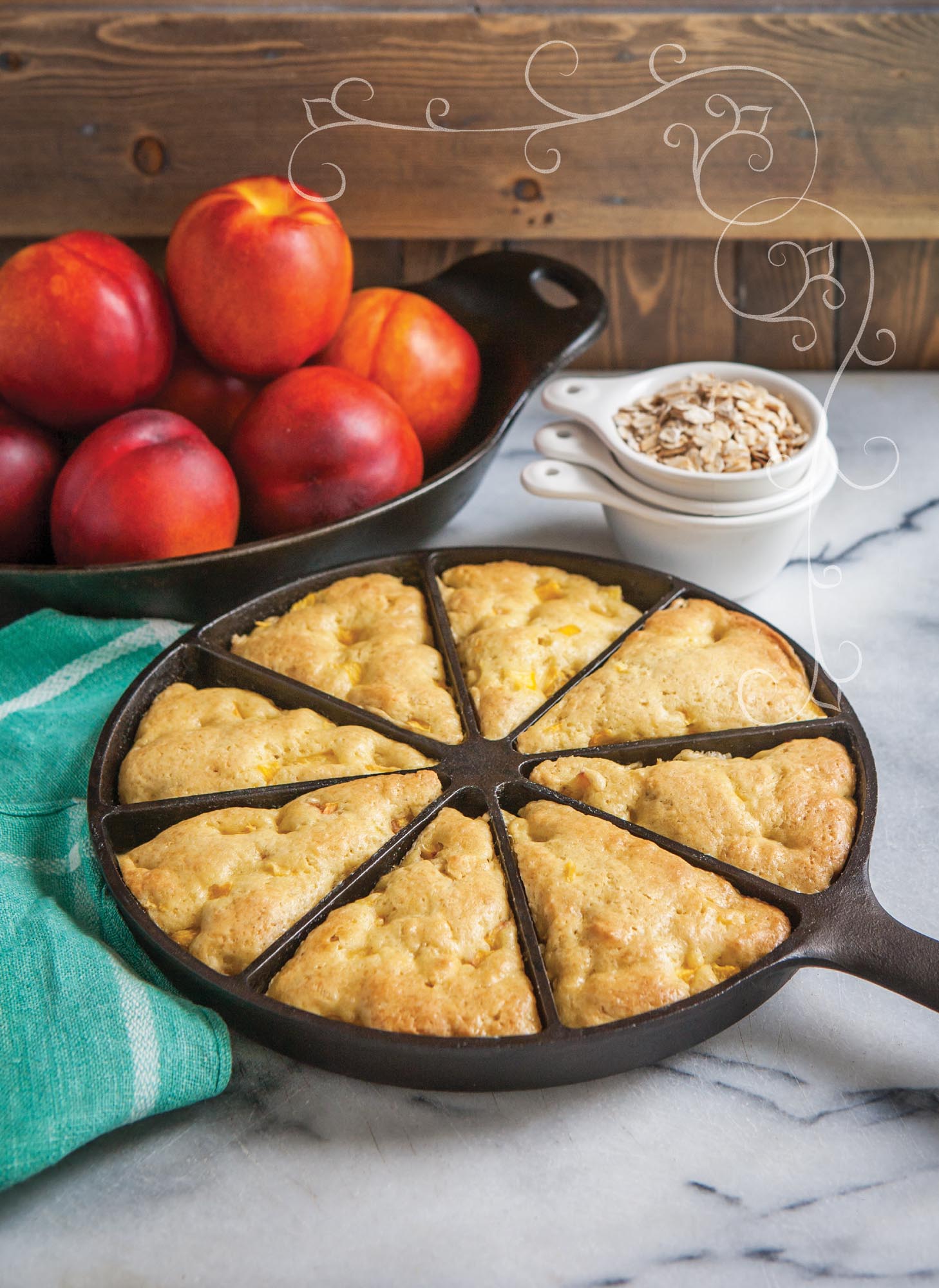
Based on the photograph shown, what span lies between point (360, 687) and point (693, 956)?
1.88 feet

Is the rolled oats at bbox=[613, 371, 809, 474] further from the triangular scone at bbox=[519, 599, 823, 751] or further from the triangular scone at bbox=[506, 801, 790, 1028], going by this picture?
the triangular scone at bbox=[506, 801, 790, 1028]

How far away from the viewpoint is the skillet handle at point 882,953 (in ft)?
3.58

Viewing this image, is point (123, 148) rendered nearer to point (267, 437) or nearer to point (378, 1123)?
point (267, 437)

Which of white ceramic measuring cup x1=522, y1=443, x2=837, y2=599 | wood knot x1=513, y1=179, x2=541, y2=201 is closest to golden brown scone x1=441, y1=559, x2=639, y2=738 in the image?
white ceramic measuring cup x1=522, y1=443, x2=837, y2=599

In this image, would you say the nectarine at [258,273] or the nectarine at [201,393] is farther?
the nectarine at [201,393]

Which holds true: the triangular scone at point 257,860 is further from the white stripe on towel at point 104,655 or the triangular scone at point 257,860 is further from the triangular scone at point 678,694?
the white stripe on towel at point 104,655

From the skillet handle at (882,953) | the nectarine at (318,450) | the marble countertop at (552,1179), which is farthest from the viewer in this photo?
→ the nectarine at (318,450)

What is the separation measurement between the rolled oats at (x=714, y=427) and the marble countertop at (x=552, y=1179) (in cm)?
72

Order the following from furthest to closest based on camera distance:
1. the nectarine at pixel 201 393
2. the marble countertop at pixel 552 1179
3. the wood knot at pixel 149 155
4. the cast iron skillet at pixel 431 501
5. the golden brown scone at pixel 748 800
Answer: the wood knot at pixel 149 155 < the nectarine at pixel 201 393 < the cast iron skillet at pixel 431 501 < the golden brown scone at pixel 748 800 < the marble countertop at pixel 552 1179

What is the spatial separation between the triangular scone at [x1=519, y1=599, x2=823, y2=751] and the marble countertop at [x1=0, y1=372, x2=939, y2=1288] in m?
0.32

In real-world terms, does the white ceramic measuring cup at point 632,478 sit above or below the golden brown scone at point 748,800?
above

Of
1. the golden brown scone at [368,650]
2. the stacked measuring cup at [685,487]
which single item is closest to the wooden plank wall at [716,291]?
the stacked measuring cup at [685,487]

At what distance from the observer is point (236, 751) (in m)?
1.39

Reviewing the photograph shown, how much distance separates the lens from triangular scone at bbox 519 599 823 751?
1437 mm
